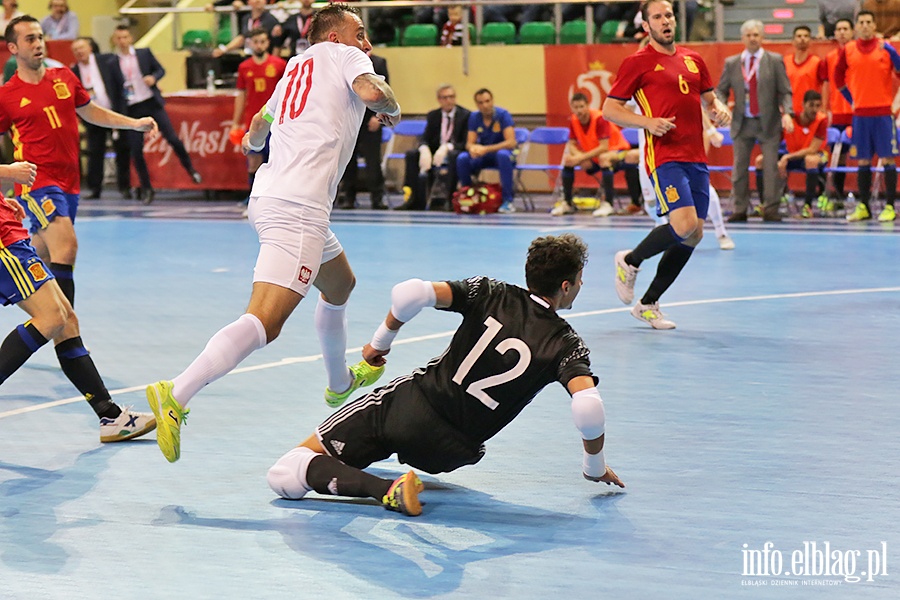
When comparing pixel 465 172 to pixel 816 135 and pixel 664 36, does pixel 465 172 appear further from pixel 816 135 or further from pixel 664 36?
pixel 664 36

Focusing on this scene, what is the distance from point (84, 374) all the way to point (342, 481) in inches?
75.7

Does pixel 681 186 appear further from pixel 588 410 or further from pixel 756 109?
pixel 756 109

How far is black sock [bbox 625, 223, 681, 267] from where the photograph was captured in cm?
939

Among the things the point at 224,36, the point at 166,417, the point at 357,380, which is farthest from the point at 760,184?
the point at 166,417

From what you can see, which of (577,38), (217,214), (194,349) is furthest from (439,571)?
(577,38)

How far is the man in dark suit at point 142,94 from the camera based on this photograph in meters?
19.1

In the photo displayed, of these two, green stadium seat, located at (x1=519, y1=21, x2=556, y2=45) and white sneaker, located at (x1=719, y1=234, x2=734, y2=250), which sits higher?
green stadium seat, located at (x1=519, y1=21, x2=556, y2=45)

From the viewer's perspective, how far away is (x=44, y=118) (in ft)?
27.1

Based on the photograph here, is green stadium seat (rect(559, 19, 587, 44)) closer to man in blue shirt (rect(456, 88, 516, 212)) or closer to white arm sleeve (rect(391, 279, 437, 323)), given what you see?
man in blue shirt (rect(456, 88, 516, 212))

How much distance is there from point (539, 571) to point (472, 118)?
13440mm

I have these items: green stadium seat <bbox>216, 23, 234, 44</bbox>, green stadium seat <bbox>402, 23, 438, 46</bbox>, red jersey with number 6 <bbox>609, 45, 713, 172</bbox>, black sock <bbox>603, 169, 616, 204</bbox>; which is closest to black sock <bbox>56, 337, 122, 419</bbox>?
red jersey with number 6 <bbox>609, 45, 713, 172</bbox>

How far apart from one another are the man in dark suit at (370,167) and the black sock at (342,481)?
43.0 feet

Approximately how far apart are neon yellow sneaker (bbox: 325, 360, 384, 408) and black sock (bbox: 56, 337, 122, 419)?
1046mm

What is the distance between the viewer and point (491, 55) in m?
19.6
